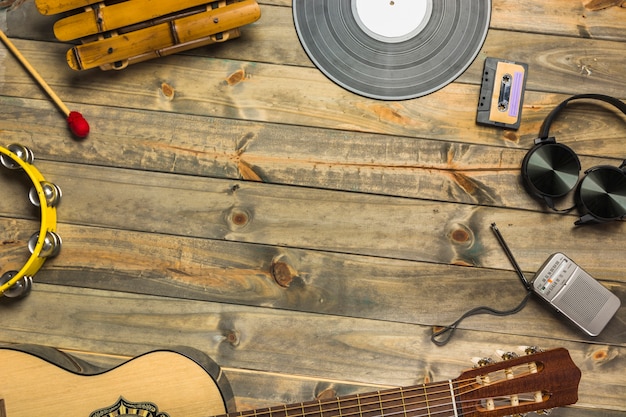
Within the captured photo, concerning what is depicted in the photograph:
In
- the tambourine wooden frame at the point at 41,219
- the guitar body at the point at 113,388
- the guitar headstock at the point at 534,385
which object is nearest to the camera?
the guitar headstock at the point at 534,385

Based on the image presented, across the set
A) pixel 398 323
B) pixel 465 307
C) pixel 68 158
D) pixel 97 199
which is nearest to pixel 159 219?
pixel 97 199

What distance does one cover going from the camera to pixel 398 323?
133cm

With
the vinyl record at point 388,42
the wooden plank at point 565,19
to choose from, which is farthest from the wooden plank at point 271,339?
the wooden plank at point 565,19

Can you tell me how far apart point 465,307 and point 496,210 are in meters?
0.24

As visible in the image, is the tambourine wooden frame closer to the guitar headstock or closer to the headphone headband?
the guitar headstock

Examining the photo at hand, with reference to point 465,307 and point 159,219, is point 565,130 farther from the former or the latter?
point 159,219

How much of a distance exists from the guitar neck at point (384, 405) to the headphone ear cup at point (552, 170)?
52cm

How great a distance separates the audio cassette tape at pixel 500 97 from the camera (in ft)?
4.49

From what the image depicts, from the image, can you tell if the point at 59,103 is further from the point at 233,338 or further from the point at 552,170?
the point at 552,170

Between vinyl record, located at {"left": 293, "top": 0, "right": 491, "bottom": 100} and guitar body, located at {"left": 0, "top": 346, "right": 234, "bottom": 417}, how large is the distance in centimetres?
74

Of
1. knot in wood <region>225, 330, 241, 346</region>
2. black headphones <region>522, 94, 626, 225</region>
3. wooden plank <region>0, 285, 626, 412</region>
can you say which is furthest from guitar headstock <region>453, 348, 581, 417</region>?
knot in wood <region>225, 330, 241, 346</region>

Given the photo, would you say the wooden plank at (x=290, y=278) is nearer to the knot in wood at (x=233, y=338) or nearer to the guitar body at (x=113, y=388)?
the knot in wood at (x=233, y=338)

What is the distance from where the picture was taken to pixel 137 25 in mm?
1271

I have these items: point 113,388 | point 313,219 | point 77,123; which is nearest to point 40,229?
point 77,123
